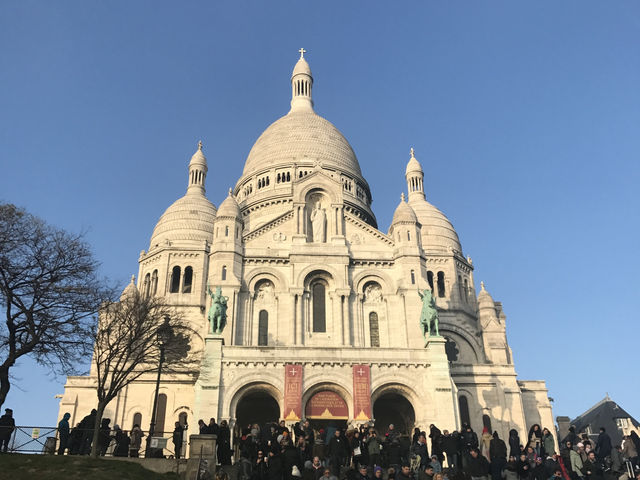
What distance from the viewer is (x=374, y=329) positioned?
4244 cm

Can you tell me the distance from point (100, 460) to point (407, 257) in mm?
25885

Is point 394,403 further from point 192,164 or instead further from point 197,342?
point 192,164

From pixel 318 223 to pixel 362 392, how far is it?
13955mm

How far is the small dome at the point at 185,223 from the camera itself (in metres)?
56.6

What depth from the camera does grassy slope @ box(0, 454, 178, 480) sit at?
19.8 meters

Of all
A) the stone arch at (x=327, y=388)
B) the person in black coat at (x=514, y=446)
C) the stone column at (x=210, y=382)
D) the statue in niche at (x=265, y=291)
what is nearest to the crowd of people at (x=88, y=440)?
the stone column at (x=210, y=382)

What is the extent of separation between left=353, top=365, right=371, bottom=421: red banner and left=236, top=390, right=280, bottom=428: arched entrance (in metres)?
5.44

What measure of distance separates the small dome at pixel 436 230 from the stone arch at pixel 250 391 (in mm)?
25325

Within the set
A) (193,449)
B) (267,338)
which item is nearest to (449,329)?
(267,338)

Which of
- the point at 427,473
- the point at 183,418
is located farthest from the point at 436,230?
the point at 427,473

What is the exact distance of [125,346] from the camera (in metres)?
33.1

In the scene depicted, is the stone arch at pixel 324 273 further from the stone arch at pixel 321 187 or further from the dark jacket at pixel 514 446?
the dark jacket at pixel 514 446

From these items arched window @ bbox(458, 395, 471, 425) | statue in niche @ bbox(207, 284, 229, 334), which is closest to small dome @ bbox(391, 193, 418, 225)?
arched window @ bbox(458, 395, 471, 425)

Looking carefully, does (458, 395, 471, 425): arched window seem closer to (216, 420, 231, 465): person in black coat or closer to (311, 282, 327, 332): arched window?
(311, 282, 327, 332): arched window
